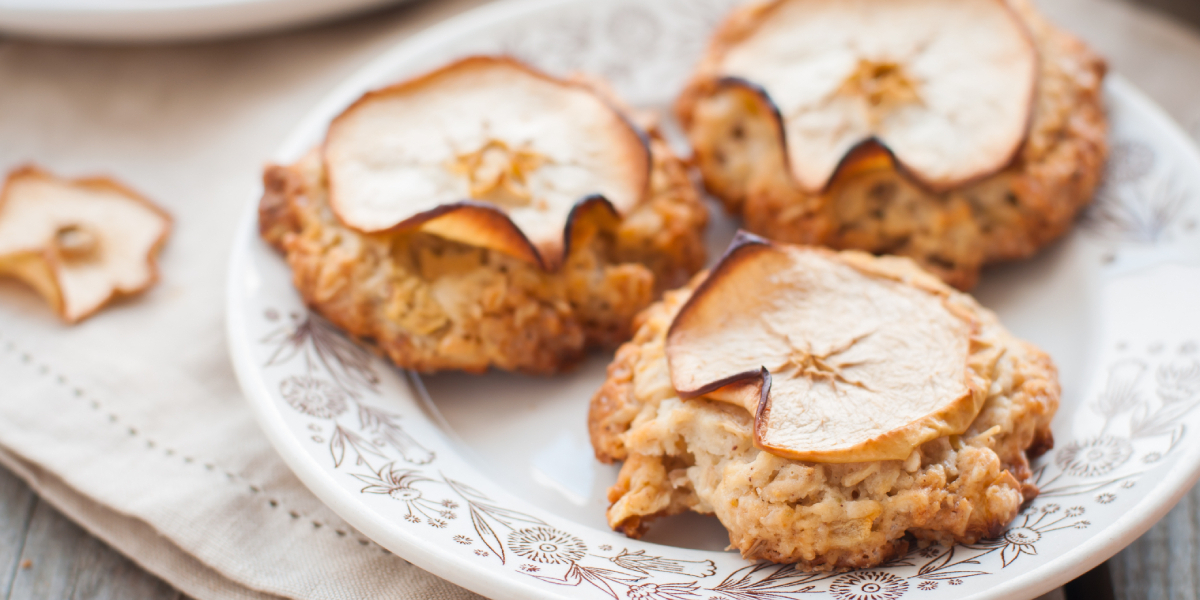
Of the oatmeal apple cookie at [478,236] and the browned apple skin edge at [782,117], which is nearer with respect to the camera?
the oatmeal apple cookie at [478,236]

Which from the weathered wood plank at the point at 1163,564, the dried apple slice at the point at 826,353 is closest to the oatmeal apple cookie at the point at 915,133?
the dried apple slice at the point at 826,353

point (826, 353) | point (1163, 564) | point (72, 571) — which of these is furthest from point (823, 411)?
point (72, 571)

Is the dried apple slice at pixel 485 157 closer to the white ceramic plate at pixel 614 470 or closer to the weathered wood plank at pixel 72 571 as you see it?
the white ceramic plate at pixel 614 470

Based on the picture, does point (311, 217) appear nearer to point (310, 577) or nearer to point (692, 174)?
point (310, 577)

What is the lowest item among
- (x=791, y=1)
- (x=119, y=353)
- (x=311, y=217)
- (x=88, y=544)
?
(x=88, y=544)

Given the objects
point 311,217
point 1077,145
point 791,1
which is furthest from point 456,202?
point 1077,145

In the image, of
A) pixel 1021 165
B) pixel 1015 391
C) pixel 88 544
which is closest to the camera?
pixel 1015 391
